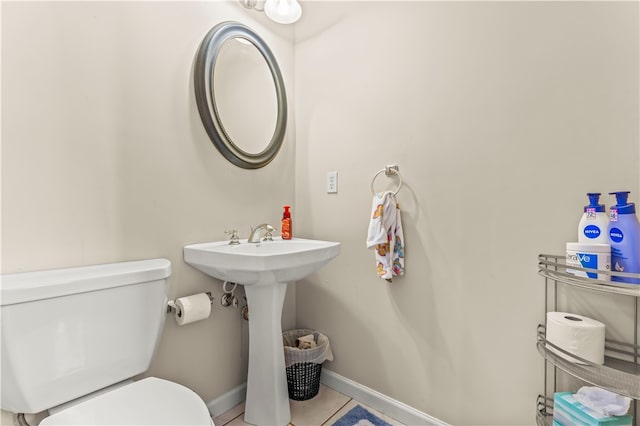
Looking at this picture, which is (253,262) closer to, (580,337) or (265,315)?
(265,315)

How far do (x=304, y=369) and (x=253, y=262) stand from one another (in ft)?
2.45

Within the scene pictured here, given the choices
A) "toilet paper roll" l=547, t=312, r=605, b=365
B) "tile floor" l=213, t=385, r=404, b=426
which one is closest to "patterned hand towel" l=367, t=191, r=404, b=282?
"toilet paper roll" l=547, t=312, r=605, b=365

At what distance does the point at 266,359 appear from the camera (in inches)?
51.9

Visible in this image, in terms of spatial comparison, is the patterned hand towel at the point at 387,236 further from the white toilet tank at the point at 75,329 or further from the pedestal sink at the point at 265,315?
the white toilet tank at the point at 75,329

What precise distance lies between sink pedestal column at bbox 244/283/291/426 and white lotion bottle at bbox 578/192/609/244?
1061 millimetres

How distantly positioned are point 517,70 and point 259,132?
3.81 feet

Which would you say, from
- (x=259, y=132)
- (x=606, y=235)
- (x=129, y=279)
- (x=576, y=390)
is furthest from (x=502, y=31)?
(x=129, y=279)

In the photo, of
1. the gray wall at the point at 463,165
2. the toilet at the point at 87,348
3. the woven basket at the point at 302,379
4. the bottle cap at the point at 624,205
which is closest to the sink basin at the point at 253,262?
the toilet at the point at 87,348

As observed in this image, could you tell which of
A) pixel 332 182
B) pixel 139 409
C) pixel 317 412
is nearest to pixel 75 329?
pixel 139 409

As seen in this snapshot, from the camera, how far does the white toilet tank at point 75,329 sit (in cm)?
75

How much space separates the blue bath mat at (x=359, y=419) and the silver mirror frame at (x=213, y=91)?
1.29 m

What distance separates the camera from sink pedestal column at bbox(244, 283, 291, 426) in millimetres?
1295

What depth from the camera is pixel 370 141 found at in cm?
150

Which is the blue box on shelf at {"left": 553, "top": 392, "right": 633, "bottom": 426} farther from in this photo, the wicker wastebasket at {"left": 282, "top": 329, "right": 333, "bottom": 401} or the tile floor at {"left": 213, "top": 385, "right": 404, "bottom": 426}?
the wicker wastebasket at {"left": 282, "top": 329, "right": 333, "bottom": 401}
